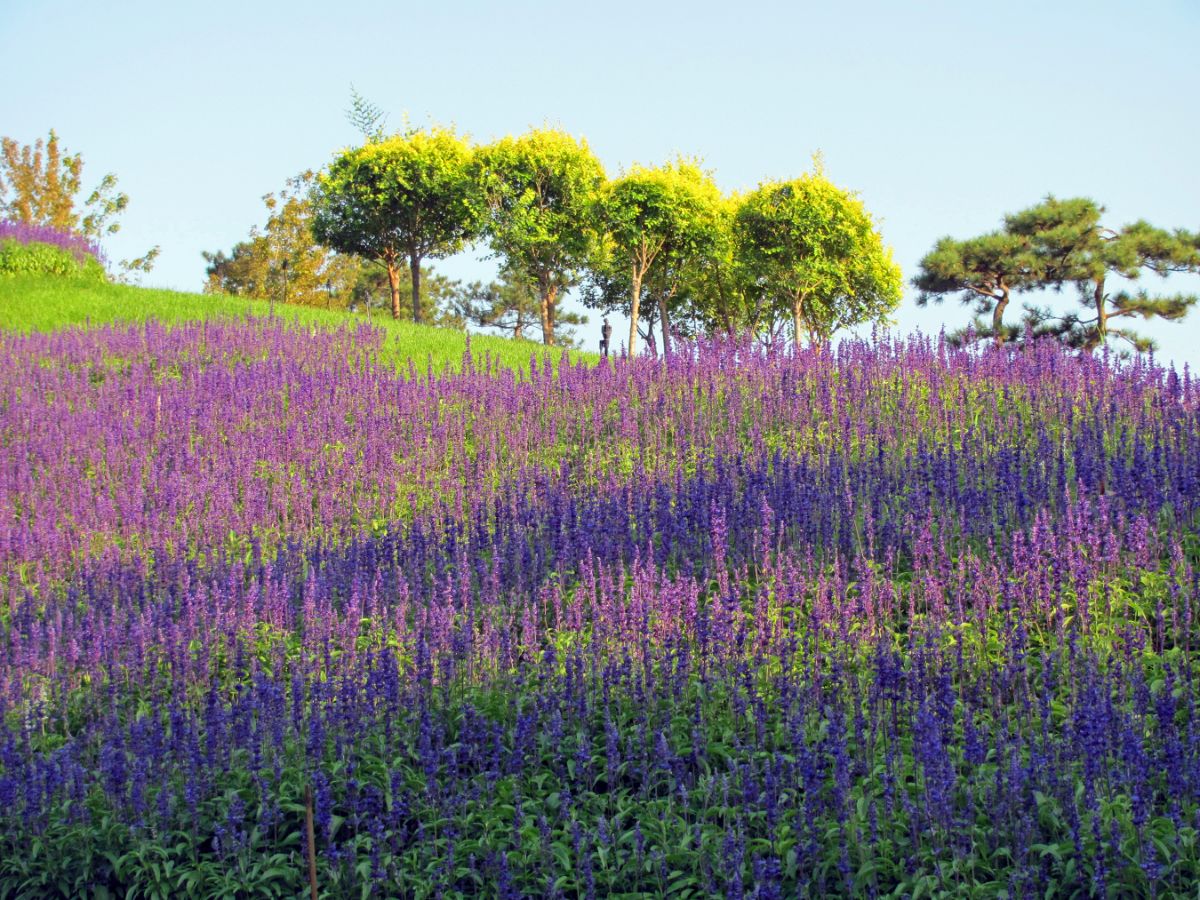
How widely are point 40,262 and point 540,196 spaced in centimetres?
1706

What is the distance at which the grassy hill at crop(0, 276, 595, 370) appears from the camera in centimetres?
2286

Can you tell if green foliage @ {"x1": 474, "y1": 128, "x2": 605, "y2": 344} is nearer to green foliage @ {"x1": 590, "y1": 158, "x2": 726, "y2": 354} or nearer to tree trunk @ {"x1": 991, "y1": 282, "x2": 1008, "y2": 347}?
green foliage @ {"x1": 590, "y1": 158, "x2": 726, "y2": 354}

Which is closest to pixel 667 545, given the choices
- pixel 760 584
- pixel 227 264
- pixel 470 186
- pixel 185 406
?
pixel 760 584

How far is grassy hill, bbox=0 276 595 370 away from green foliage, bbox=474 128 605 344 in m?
13.7

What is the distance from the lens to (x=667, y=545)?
32.4ft

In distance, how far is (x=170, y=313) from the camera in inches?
989

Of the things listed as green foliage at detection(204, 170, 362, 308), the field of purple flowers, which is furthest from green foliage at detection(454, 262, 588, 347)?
the field of purple flowers

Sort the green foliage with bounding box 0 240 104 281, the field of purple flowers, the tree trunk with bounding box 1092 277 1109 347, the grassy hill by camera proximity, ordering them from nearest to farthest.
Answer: the field of purple flowers, the grassy hill, the green foliage with bounding box 0 240 104 281, the tree trunk with bounding box 1092 277 1109 347

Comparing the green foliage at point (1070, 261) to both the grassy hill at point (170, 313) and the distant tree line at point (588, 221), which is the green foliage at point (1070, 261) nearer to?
the distant tree line at point (588, 221)

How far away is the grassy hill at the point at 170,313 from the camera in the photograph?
75.0 feet

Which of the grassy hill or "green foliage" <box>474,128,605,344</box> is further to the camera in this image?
"green foliage" <box>474,128,605,344</box>

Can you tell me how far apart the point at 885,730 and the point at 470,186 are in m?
34.3

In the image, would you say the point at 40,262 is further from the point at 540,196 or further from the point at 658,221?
the point at 658,221

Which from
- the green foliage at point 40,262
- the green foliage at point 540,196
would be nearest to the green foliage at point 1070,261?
the green foliage at point 540,196
